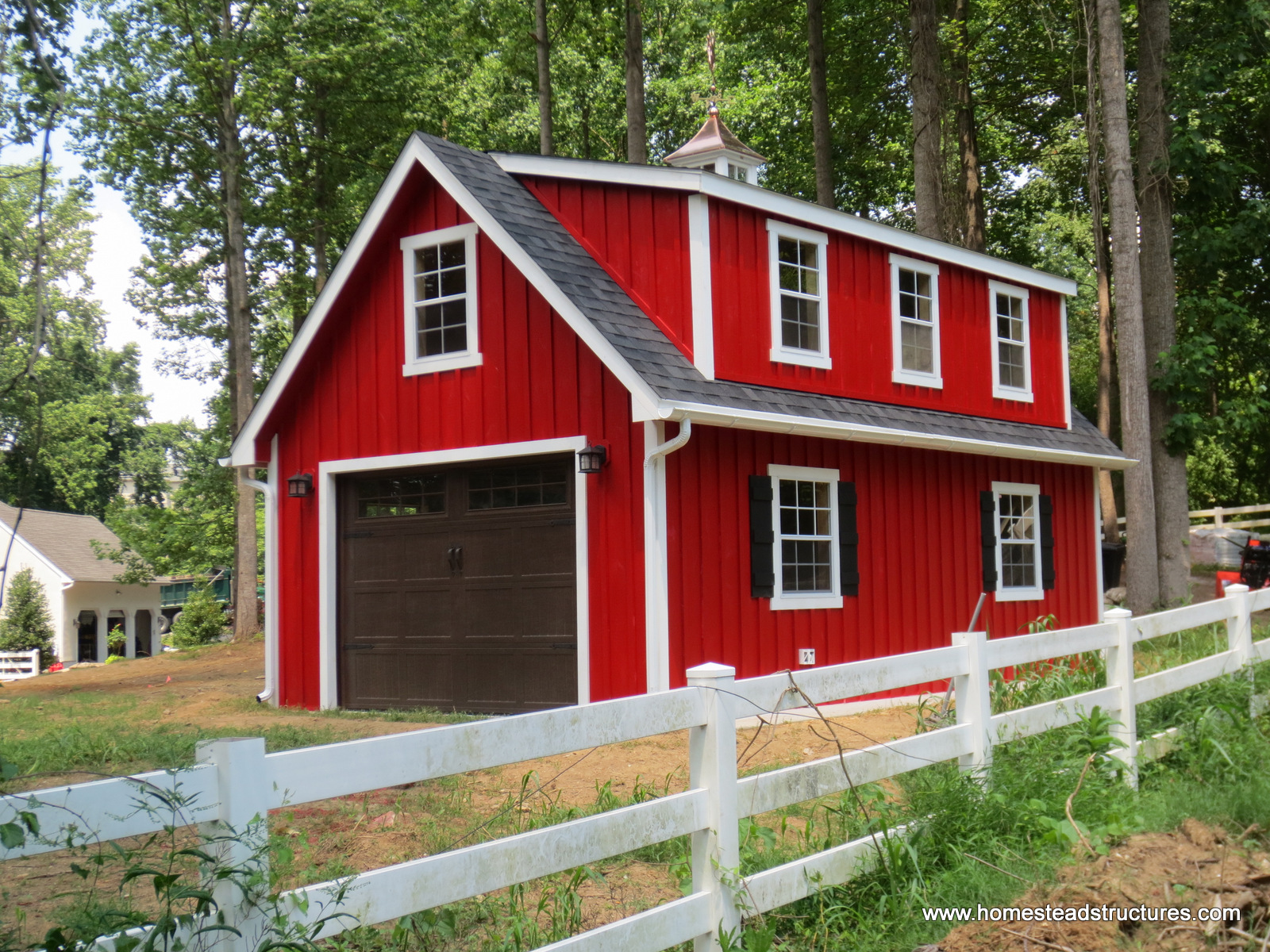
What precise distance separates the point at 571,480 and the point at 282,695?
464cm

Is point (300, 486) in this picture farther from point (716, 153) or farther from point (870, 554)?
point (716, 153)

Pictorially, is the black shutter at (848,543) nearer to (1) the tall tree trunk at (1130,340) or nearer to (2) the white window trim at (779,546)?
(2) the white window trim at (779,546)

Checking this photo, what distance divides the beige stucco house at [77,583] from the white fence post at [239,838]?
3729 cm

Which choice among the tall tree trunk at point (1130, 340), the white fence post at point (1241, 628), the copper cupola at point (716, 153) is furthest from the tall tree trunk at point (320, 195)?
the white fence post at point (1241, 628)

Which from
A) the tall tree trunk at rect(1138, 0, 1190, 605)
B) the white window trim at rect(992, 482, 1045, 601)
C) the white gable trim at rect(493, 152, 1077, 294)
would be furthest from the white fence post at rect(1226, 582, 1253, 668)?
the tall tree trunk at rect(1138, 0, 1190, 605)

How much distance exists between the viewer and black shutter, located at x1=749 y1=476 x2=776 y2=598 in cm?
1152

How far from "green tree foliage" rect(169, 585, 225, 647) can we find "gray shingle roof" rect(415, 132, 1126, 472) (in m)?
17.7

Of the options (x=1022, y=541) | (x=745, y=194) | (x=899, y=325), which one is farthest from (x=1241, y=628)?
(x=1022, y=541)

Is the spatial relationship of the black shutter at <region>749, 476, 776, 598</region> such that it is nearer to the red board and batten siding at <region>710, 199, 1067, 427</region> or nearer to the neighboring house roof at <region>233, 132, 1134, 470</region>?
the neighboring house roof at <region>233, 132, 1134, 470</region>

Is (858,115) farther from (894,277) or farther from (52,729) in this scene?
(52,729)

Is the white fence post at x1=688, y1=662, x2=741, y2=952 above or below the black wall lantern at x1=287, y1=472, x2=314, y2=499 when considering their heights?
below

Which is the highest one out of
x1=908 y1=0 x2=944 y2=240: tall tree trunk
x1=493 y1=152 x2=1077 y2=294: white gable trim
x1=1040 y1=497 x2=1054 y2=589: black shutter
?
x1=908 y1=0 x2=944 y2=240: tall tree trunk

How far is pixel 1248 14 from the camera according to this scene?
17.9 metres

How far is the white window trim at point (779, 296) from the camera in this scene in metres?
12.0
